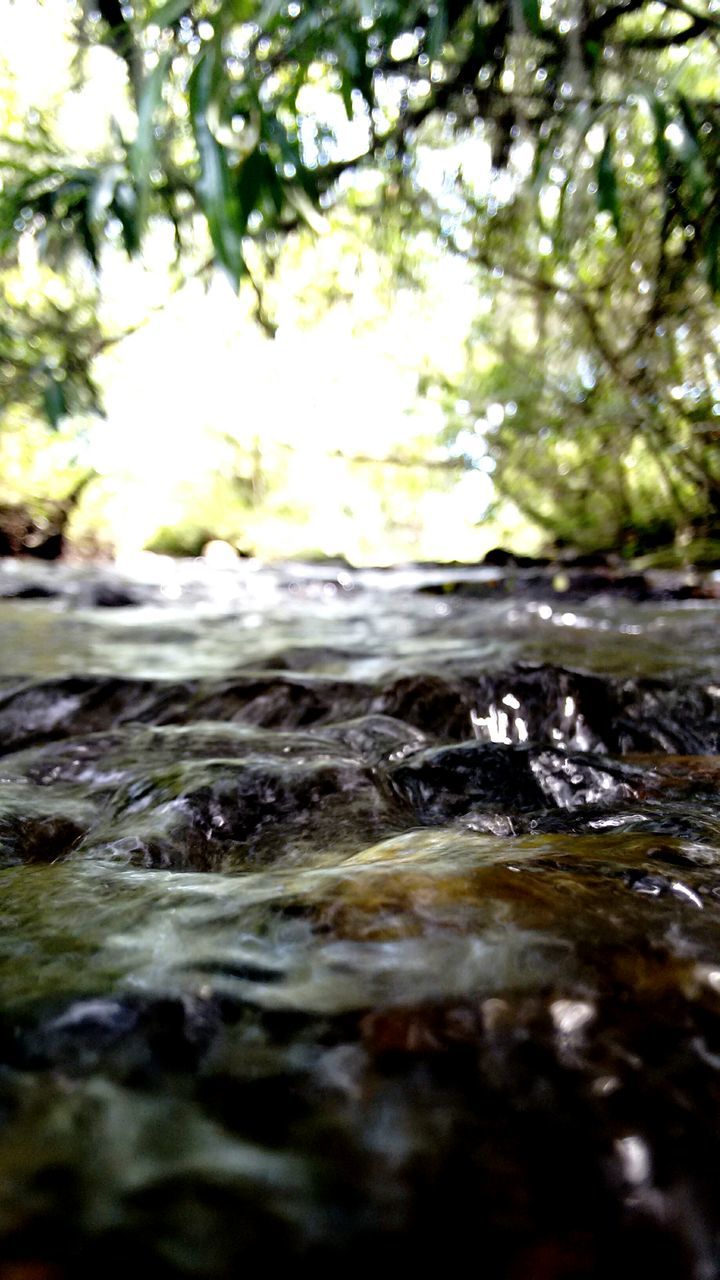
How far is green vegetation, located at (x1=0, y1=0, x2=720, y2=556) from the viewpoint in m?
2.40

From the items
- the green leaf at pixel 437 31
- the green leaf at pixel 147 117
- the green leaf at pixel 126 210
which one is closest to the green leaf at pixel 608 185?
the green leaf at pixel 437 31

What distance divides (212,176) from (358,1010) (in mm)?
1864

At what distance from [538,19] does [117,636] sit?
3029mm

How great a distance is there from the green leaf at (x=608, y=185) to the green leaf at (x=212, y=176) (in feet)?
4.70

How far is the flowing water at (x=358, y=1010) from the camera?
1.46 feet

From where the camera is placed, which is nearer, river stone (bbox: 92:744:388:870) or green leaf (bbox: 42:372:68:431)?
river stone (bbox: 92:744:388:870)

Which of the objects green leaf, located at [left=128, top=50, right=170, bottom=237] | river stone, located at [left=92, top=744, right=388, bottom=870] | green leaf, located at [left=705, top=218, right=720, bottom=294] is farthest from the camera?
green leaf, located at [left=705, top=218, right=720, bottom=294]

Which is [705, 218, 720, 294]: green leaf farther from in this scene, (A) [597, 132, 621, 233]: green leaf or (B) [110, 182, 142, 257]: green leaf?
(B) [110, 182, 142, 257]: green leaf

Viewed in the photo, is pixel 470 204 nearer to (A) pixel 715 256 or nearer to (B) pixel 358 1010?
(A) pixel 715 256

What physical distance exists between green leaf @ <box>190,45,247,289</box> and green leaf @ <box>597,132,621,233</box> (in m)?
1.43

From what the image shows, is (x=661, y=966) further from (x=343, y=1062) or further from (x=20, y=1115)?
(x=20, y=1115)

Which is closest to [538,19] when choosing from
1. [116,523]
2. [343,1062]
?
[343,1062]

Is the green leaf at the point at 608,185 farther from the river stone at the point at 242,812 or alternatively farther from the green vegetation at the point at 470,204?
the river stone at the point at 242,812

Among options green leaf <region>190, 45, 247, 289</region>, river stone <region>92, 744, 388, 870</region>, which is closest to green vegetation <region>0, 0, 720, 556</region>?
green leaf <region>190, 45, 247, 289</region>
